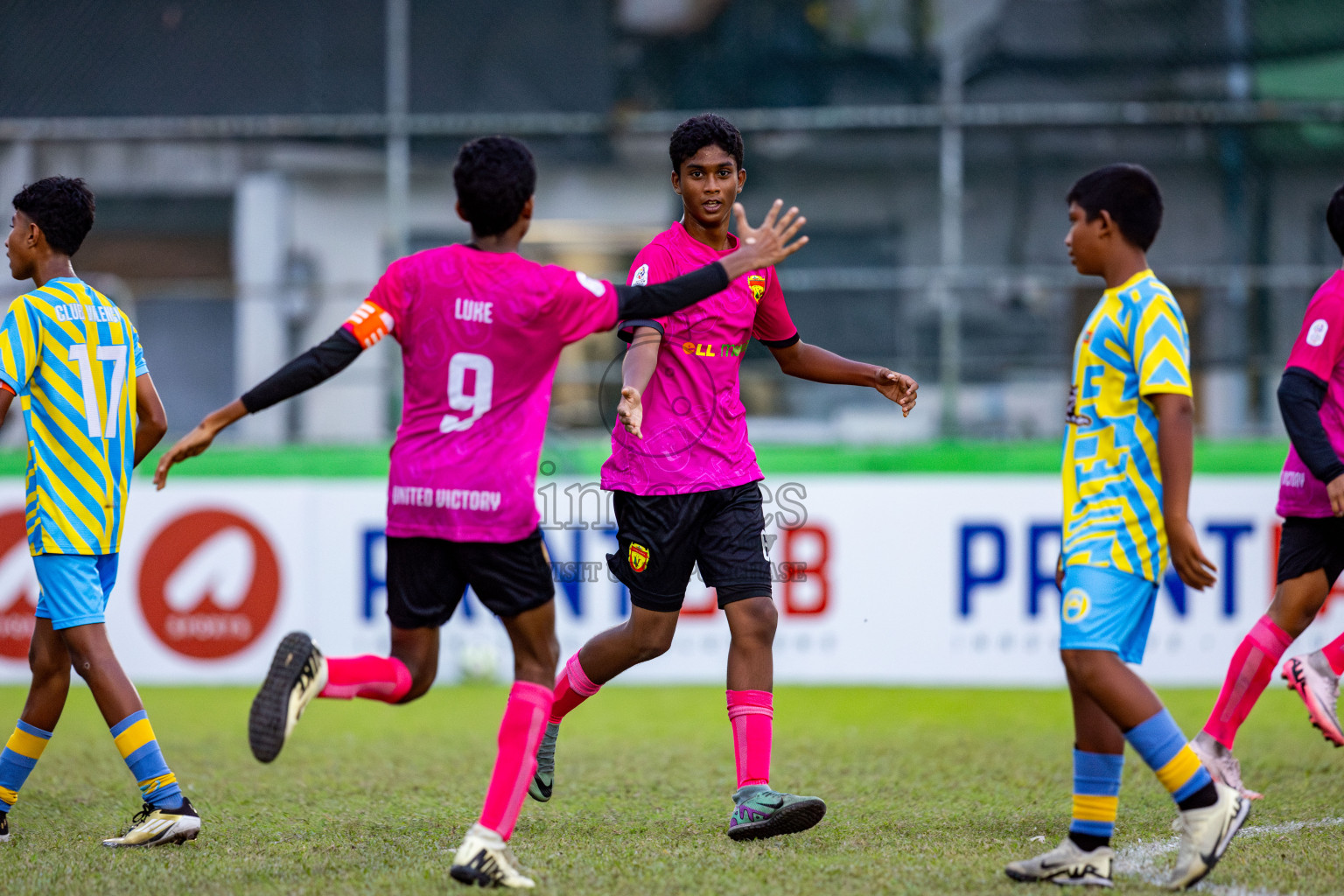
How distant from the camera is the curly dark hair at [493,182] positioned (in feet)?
11.6

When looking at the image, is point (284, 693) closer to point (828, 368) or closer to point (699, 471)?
point (699, 471)

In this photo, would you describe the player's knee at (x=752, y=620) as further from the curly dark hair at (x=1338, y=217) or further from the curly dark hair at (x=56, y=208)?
the curly dark hair at (x=56, y=208)

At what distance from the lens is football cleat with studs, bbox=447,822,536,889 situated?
3410 mm

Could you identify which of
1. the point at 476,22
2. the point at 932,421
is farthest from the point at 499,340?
the point at 476,22

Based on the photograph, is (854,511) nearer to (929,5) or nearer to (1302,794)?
(1302,794)

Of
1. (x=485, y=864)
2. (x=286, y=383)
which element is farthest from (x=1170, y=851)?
(x=286, y=383)

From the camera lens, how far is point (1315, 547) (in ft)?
14.8

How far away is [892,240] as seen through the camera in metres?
12.1

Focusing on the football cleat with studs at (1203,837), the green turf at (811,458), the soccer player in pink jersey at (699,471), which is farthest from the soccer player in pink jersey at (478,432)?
the green turf at (811,458)

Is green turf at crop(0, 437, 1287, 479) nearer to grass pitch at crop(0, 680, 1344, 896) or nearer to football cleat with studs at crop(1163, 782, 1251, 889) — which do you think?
grass pitch at crop(0, 680, 1344, 896)

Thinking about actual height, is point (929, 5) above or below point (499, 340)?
above

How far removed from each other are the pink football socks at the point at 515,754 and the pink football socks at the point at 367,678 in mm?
307

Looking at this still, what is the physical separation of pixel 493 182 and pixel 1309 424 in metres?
2.59

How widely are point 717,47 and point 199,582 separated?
683 centimetres
